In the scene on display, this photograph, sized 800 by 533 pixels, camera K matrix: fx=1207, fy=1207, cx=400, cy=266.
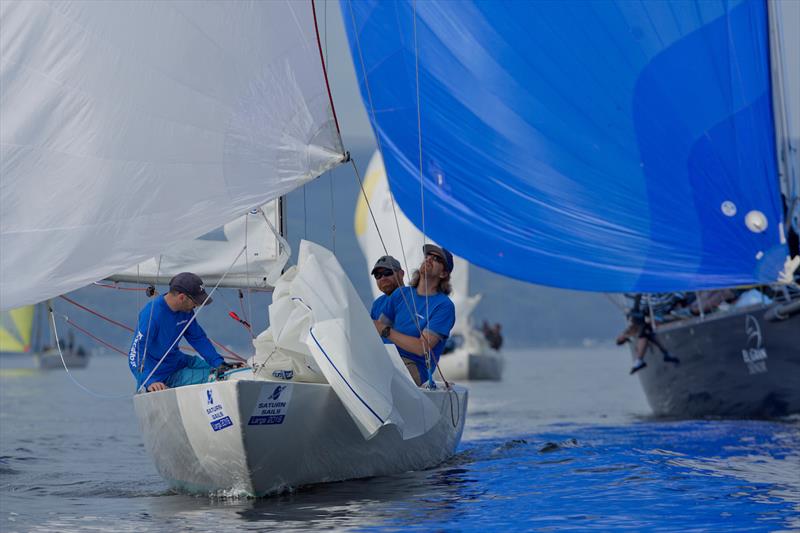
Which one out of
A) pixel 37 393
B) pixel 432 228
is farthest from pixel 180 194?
pixel 37 393

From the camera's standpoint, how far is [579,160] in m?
11.6

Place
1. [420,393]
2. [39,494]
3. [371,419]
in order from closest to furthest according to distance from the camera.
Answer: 1. [371,419]
2. [420,393]
3. [39,494]

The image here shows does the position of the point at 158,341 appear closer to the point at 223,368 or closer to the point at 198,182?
the point at 223,368

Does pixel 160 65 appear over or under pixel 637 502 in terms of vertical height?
over

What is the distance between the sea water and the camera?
233 inches

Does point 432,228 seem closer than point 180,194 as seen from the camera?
No

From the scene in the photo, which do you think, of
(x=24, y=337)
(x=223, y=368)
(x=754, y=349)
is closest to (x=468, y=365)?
(x=754, y=349)

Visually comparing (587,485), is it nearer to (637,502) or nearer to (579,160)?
(637,502)

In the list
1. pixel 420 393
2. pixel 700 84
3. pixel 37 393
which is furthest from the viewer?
pixel 37 393

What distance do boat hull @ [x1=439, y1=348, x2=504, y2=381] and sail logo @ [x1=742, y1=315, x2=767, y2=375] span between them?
70.5ft

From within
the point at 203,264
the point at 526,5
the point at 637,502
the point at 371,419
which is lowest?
the point at 637,502

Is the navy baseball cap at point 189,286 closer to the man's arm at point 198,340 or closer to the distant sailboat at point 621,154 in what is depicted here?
the man's arm at point 198,340

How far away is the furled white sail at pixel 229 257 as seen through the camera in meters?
7.94

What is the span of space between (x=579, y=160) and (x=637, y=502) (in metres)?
5.64
